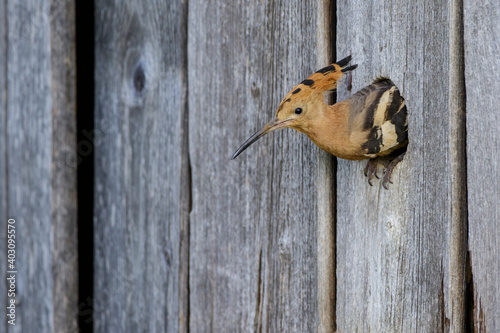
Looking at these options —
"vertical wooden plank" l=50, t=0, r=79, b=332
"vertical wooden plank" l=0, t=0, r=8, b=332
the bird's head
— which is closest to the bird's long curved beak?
the bird's head

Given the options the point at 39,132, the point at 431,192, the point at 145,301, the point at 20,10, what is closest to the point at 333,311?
the point at 431,192

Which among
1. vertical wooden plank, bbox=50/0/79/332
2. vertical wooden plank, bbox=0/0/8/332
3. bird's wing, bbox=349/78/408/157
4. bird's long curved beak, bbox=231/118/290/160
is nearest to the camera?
bird's wing, bbox=349/78/408/157

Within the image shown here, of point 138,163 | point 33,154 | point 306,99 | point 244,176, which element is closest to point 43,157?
point 33,154

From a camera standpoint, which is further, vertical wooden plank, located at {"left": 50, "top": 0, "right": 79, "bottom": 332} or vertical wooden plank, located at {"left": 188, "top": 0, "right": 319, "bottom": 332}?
vertical wooden plank, located at {"left": 50, "top": 0, "right": 79, "bottom": 332}

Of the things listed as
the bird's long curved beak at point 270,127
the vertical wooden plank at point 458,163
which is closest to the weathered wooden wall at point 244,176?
the vertical wooden plank at point 458,163

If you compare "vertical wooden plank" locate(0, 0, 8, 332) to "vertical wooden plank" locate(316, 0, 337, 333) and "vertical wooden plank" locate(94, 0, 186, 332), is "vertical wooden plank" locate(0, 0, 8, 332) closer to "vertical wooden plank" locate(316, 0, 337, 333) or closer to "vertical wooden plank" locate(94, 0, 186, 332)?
"vertical wooden plank" locate(94, 0, 186, 332)

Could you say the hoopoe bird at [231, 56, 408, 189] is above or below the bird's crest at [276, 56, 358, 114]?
below

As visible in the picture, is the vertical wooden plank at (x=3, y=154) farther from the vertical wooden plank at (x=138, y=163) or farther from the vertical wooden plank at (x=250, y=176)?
the vertical wooden plank at (x=250, y=176)

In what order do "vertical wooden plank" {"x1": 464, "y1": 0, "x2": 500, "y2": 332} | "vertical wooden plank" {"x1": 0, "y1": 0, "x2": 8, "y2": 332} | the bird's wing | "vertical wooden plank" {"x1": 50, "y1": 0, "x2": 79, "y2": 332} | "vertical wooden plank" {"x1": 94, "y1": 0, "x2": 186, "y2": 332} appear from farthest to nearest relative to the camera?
"vertical wooden plank" {"x1": 0, "y1": 0, "x2": 8, "y2": 332} → "vertical wooden plank" {"x1": 50, "y1": 0, "x2": 79, "y2": 332} → "vertical wooden plank" {"x1": 94, "y1": 0, "x2": 186, "y2": 332} → the bird's wing → "vertical wooden plank" {"x1": 464, "y1": 0, "x2": 500, "y2": 332}
